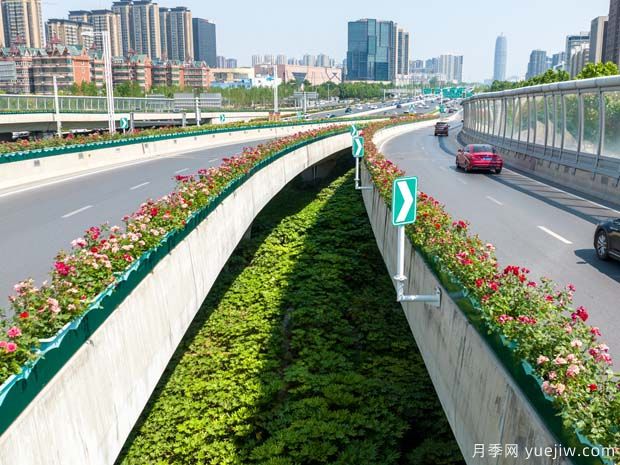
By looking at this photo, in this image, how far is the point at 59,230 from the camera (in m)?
15.6

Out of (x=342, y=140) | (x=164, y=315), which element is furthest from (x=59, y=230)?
(x=342, y=140)

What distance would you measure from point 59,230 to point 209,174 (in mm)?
4059

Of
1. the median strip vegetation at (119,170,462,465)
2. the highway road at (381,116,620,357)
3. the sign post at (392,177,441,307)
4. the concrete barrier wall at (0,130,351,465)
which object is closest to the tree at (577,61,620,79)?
the highway road at (381,116,620,357)

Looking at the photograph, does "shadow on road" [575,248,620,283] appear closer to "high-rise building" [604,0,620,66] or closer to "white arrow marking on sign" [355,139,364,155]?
"white arrow marking on sign" [355,139,364,155]

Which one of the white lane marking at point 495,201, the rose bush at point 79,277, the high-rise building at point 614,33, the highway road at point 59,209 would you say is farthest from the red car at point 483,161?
the high-rise building at point 614,33

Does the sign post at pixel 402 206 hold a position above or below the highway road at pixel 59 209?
above

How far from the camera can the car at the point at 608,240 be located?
13.9 meters

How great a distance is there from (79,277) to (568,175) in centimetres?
2342

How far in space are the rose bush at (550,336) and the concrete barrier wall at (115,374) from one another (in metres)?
4.45

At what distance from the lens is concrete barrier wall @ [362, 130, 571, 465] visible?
20.0 ft

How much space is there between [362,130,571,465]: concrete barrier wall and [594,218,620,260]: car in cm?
510

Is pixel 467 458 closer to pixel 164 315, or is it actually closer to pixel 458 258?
pixel 458 258

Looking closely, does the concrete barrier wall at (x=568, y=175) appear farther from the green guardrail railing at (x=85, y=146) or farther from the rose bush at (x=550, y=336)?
the green guardrail railing at (x=85, y=146)

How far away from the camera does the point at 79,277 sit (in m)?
8.52
